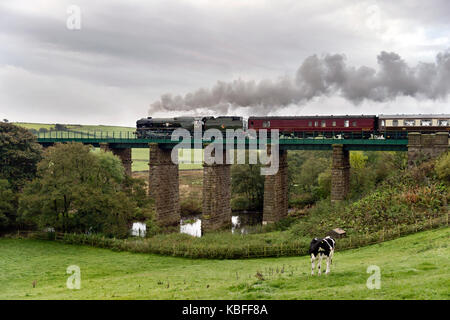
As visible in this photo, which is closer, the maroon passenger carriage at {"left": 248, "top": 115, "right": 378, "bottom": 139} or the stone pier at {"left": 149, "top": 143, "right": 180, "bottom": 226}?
the maroon passenger carriage at {"left": 248, "top": 115, "right": 378, "bottom": 139}

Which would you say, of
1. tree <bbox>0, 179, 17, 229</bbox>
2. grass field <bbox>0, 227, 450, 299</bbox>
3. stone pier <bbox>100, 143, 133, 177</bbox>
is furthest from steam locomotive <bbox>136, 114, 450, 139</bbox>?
tree <bbox>0, 179, 17, 229</bbox>

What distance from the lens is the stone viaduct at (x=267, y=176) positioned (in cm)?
4109

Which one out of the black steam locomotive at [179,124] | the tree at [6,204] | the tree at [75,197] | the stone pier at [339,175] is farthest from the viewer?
the black steam locomotive at [179,124]

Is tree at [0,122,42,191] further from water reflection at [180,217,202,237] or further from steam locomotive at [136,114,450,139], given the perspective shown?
water reflection at [180,217,202,237]

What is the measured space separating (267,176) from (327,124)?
10.0 m

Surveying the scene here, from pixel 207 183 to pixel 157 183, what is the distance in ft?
25.6

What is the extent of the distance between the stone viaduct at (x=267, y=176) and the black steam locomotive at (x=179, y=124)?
2.39m

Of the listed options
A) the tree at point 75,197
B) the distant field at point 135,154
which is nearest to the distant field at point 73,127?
the distant field at point 135,154

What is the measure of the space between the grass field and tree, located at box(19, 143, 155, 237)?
118 inches

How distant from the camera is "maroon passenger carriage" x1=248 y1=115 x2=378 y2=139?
46438 mm

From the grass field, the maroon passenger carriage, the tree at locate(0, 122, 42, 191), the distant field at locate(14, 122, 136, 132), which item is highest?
the distant field at locate(14, 122, 136, 132)

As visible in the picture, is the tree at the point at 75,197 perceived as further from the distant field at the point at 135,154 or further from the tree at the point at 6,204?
the distant field at the point at 135,154
